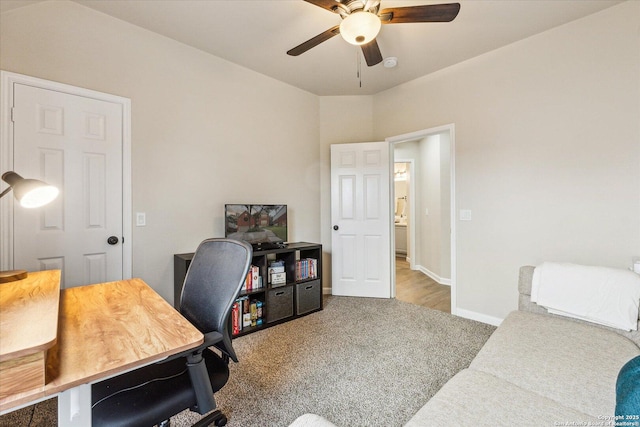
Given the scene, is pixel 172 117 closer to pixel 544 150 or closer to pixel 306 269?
pixel 306 269

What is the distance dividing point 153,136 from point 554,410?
121 inches

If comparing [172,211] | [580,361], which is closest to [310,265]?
[172,211]

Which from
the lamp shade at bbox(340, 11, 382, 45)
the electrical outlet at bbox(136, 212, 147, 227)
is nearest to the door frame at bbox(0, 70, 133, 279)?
the electrical outlet at bbox(136, 212, 147, 227)

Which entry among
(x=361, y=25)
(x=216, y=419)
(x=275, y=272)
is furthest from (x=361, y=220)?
(x=216, y=419)

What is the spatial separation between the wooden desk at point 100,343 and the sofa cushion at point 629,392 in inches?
43.4

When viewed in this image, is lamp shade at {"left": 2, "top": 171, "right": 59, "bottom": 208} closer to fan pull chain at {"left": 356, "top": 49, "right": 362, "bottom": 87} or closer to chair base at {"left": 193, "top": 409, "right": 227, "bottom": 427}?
chair base at {"left": 193, "top": 409, "right": 227, "bottom": 427}

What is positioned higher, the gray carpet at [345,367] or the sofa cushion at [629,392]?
the sofa cushion at [629,392]

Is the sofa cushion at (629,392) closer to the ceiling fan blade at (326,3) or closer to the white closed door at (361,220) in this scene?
the ceiling fan blade at (326,3)

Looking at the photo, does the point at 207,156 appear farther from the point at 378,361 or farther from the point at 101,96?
the point at 378,361

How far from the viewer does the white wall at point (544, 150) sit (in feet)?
6.88

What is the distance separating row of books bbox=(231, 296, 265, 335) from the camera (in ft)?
8.36

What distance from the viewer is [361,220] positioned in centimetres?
363

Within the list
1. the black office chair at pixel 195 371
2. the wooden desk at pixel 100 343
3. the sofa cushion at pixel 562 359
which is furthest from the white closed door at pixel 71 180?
the sofa cushion at pixel 562 359

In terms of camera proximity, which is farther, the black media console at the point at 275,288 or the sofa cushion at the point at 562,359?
the black media console at the point at 275,288
